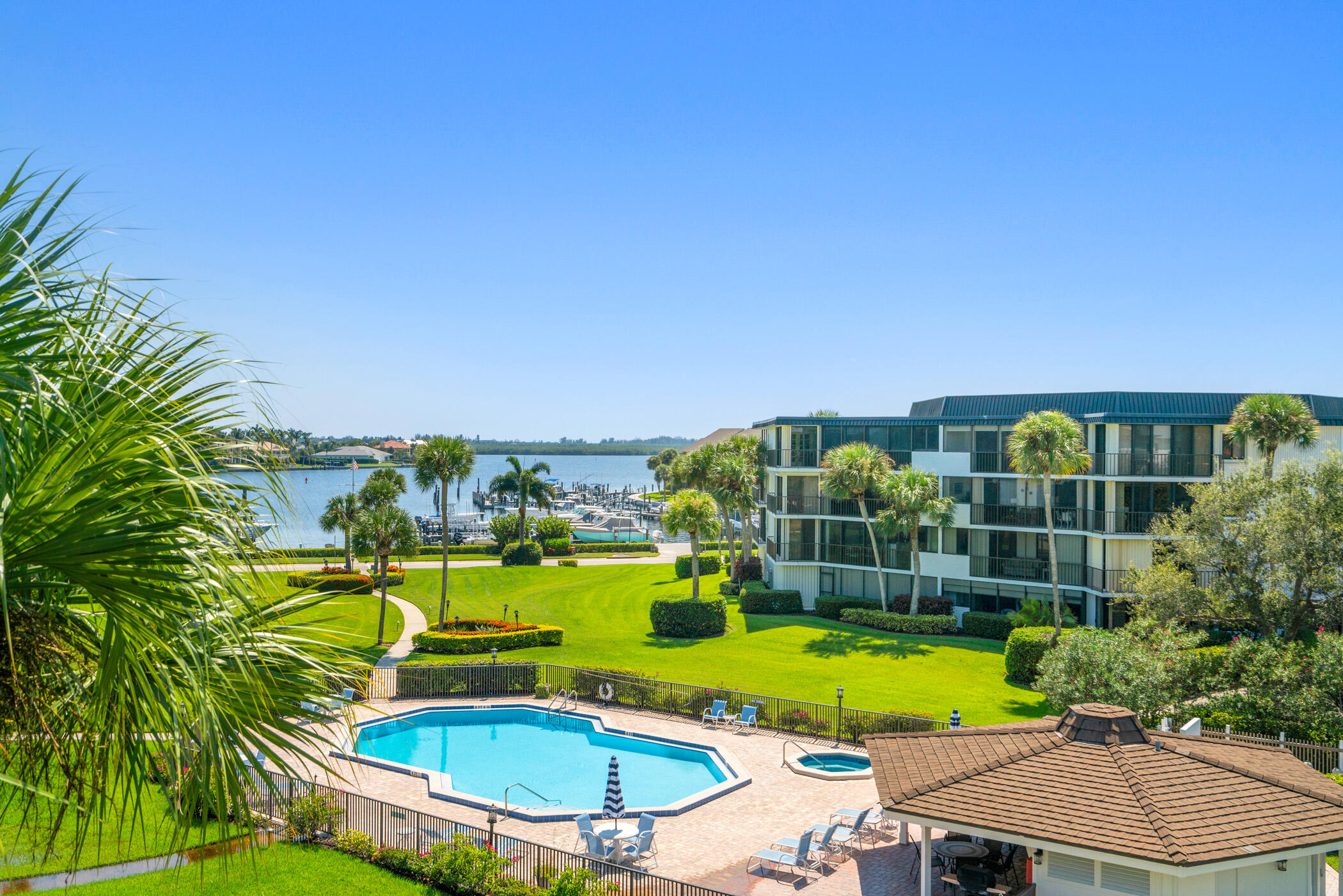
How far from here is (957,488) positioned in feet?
143

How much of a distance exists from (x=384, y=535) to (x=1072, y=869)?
31.2m

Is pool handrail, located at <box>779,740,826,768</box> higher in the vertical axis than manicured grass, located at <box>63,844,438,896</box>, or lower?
lower

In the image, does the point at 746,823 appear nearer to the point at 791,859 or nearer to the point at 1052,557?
the point at 791,859

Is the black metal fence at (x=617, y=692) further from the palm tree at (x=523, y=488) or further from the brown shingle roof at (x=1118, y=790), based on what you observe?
the palm tree at (x=523, y=488)

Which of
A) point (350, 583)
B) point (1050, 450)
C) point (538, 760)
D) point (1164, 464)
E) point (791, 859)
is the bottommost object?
point (538, 760)

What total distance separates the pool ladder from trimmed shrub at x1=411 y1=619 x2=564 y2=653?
7.09m

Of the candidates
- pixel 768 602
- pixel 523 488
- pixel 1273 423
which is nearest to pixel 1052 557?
pixel 1273 423

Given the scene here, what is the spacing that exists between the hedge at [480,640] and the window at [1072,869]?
24691mm

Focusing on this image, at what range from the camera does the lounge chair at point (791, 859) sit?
16.6 metres

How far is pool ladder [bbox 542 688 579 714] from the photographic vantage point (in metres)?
28.8

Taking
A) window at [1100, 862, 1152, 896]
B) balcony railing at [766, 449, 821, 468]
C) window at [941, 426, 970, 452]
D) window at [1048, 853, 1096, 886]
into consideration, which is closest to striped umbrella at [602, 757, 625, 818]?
window at [1048, 853, 1096, 886]

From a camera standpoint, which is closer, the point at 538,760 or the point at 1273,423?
the point at 538,760

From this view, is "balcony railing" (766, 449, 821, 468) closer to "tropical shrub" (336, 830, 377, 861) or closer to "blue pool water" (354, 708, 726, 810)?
"blue pool water" (354, 708, 726, 810)

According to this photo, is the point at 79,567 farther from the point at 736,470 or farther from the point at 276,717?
the point at 736,470
